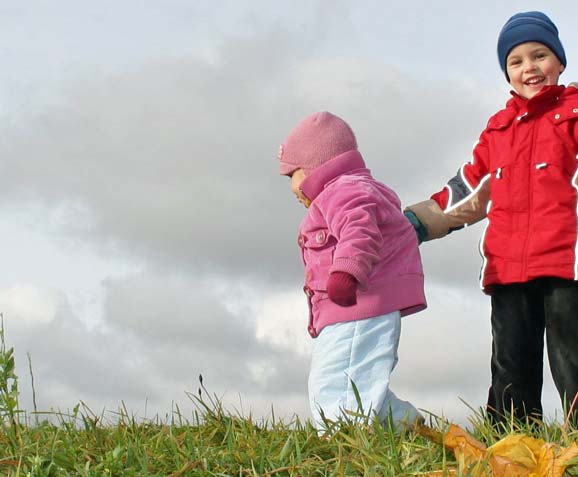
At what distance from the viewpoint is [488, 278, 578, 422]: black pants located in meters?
4.66

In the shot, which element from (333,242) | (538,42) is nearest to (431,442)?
(333,242)

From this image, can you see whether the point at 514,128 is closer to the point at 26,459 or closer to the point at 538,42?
the point at 538,42

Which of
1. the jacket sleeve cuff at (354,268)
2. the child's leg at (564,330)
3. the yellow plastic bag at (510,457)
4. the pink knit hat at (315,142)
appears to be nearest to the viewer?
the yellow plastic bag at (510,457)

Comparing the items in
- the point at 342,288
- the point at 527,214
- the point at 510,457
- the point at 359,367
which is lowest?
the point at 510,457

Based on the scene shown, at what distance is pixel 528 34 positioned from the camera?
4785mm

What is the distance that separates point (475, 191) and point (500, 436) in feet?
6.31

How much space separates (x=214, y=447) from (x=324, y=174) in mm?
1781

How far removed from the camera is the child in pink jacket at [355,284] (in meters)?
4.19

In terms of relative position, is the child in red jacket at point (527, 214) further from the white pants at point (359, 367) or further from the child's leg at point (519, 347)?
the white pants at point (359, 367)

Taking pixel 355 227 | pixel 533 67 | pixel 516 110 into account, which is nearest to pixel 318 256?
pixel 355 227

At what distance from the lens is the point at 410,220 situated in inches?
196

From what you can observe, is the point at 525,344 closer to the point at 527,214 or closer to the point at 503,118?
the point at 527,214

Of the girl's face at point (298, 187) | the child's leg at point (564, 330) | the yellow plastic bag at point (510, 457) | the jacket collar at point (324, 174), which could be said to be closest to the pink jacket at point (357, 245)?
the jacket collar at point (324, 174)

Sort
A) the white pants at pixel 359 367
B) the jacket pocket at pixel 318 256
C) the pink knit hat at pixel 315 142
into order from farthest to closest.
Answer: the pink knit hat at pixel 315 142
the jacket pocket at pixel 318 256
the white pants at pixel 359 367
